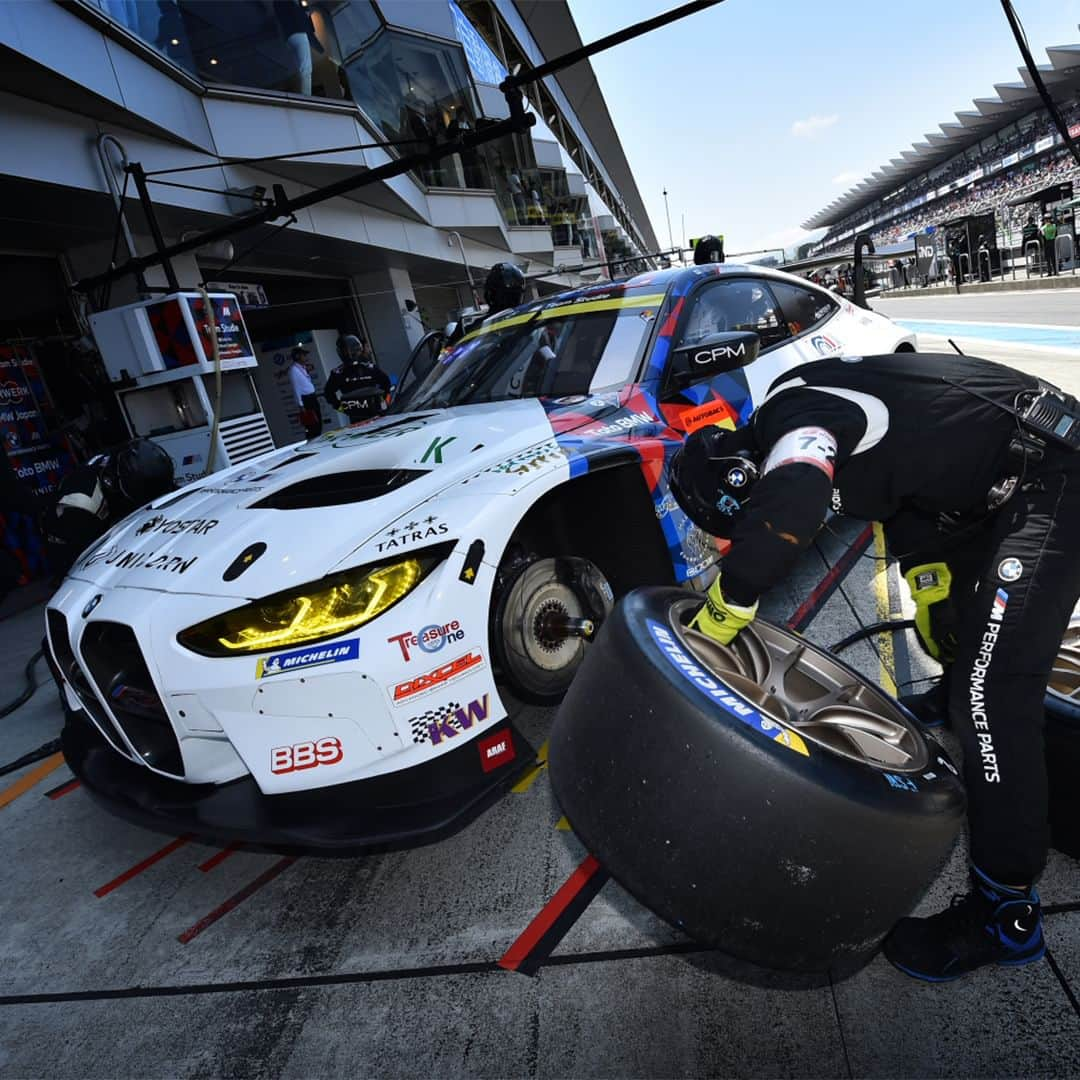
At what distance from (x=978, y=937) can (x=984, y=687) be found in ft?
1.79

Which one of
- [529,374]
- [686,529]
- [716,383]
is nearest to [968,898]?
[686,529]

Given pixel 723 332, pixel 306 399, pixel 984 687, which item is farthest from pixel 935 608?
pixel 306 399

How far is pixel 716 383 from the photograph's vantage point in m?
3.24

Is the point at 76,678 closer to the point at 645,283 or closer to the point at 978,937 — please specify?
the point at 978,937

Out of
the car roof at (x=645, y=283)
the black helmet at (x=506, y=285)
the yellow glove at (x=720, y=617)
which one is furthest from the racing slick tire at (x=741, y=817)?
the black helmet at (x=506, y=285)

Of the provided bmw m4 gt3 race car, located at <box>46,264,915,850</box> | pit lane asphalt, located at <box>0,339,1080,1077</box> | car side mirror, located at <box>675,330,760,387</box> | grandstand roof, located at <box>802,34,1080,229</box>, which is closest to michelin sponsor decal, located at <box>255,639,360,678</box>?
bmw m4 gt3 race car, located at <box>46,264,915,850</box>

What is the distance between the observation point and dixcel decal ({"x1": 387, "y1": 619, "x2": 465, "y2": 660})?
1.92 m

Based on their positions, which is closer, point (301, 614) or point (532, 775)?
point (301, 614)

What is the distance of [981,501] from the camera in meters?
1.71

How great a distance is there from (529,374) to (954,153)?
80019 millimetres

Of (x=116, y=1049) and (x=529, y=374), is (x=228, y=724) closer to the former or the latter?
(x=116, y=1049)

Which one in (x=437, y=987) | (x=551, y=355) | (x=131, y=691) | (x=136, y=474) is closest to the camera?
(x=437, y=987)

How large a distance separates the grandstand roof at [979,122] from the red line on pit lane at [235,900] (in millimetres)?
34056

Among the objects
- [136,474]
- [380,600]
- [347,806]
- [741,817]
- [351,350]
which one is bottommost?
[347,806]
